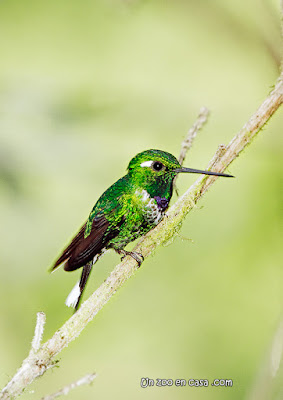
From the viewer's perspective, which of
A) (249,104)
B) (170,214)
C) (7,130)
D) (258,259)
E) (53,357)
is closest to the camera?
(53,357)

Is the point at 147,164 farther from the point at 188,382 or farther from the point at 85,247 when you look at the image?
the point at 188,382

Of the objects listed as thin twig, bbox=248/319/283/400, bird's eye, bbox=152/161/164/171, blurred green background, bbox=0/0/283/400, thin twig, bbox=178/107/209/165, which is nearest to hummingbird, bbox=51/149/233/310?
bird's eye, bbox=152/161/164/171

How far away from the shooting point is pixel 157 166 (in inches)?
96.8

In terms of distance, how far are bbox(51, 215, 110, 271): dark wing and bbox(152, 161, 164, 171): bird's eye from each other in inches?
14.3

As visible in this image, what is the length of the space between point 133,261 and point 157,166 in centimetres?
53

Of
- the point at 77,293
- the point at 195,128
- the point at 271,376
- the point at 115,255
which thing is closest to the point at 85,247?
the point at 77,293

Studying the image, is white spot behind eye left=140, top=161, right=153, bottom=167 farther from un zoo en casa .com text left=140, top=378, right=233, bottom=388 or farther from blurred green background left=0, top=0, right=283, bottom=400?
un zoo en casa .com text left=140, top=378, right=233, bottom=388

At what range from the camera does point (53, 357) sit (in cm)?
182

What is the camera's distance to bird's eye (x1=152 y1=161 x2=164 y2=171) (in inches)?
96.5

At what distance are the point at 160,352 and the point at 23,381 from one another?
192cm

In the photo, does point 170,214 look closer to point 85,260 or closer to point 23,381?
point 85,260

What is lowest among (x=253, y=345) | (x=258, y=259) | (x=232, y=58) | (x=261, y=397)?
(x=261, y=397)

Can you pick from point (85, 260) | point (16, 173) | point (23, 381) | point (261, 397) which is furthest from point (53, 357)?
point (16, 173)

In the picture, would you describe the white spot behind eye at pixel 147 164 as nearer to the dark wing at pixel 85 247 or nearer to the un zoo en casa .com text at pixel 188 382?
the dark wing at pixel 85 247
